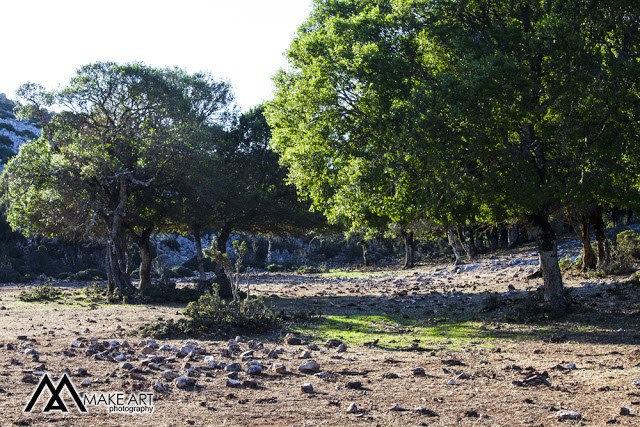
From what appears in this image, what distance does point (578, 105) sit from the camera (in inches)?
432

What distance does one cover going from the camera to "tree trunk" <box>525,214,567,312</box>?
12.9 meters

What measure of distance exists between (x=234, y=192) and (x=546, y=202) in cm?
1640

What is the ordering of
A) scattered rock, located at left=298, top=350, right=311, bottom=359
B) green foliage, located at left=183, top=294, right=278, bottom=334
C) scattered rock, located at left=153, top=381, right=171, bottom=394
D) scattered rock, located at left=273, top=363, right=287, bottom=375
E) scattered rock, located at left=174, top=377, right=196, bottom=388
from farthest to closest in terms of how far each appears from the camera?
green foliage, located at left=183, top=294, right=278, bottom=334, scattered rock, located at left=298, top=350, right=311, bottom=359, scattered rock, located at left=273, top=363, right=287, bottom=375, scattered rock, located at left=174, top=377, right=196, bottom=388, scattered rock, located at left=153, top=381, right=171, bottom=394

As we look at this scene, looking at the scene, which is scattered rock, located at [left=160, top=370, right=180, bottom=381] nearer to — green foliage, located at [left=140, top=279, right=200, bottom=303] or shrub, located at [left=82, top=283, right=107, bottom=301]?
green foliage, located at [left=140, top=279, right=200, bottom=303]

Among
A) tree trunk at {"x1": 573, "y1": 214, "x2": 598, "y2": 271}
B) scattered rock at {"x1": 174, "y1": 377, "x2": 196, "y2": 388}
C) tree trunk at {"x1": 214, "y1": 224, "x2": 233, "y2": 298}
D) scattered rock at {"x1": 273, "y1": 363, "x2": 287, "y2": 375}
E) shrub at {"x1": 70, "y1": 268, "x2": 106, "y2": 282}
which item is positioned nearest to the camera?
scattered rock at {"x1": 174, "y1": 377, "x2": 196, "y2": 388}

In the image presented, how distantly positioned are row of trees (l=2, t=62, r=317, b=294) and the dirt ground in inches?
337

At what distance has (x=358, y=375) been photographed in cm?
755

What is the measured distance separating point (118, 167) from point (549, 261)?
17.0m

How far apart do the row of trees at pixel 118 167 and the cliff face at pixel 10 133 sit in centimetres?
4394

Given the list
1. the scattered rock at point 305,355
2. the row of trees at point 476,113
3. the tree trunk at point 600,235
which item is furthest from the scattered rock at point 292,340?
the tree trunk at point 600,235

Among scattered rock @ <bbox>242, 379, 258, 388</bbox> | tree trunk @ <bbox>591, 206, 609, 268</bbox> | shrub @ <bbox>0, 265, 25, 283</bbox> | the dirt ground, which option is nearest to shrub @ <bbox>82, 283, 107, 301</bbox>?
the dirt ground

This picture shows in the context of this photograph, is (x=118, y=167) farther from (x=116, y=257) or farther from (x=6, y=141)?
(x=6, y=141)

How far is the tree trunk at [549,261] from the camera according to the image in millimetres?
12914

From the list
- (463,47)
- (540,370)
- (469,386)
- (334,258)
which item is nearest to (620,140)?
(463,47)
